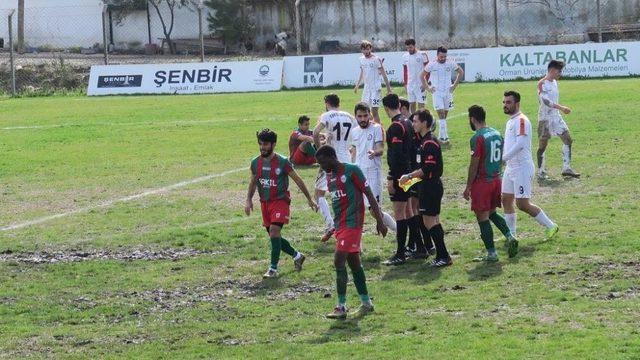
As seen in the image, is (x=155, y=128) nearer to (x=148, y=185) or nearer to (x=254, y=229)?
(x=148, y=185)

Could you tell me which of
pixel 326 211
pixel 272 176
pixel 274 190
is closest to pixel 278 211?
pixel 274 190

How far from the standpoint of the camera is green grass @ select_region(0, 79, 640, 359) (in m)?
11.4

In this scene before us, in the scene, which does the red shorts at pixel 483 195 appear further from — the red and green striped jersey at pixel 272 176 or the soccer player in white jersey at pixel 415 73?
the soccer player in white jersey at pixel 415 73

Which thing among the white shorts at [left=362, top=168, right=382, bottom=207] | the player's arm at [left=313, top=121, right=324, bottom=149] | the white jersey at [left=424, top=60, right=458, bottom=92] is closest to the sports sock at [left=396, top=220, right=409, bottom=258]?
the white shorts at [left=362, top=168, right=382, bottom=207]

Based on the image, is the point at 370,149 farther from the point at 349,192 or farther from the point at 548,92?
the point at 548,92

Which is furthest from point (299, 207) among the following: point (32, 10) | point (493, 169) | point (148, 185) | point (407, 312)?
point (32, 10)

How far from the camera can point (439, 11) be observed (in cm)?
5519

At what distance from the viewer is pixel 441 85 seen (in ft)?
82.8

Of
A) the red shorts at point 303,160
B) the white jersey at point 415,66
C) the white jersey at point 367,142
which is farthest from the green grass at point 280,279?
the white jersey at point 415,66

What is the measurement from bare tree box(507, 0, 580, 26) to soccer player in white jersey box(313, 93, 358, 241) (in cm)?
3799

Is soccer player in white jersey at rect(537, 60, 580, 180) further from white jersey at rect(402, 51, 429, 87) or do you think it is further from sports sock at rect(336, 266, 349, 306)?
sports sock at rect(336, 266, 349, 306)

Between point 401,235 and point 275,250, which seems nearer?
point 275,250

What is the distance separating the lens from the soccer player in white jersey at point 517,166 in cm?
1519

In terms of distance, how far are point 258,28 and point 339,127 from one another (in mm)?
42853
